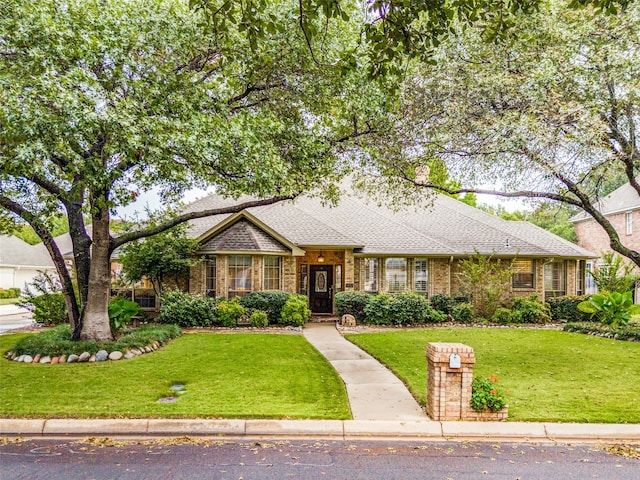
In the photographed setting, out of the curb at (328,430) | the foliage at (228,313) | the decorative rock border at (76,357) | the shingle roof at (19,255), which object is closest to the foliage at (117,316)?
the decorative rock border at (76,357)

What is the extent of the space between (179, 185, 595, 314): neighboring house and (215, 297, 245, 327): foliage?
1111 millimetres

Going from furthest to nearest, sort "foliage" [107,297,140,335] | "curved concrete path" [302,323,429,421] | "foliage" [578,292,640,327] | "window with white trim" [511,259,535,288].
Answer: "window with white trim" [511,259,535,288] → "foliage" [578,292,640,327] → "foliage" [107,297,140,335] → "curved concrete path" [302,323,429,421]

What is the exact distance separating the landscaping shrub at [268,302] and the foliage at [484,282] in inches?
278

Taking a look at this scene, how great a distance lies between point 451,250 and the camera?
17.8 meters

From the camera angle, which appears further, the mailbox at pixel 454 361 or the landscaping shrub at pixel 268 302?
the landscaping shrub at pixel 268 302

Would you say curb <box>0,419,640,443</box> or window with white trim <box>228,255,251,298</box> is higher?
window with white trim <box>228,255,251,298</box>

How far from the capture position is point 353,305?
1625 cm

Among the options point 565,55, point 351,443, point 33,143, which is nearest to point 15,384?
point 33,143

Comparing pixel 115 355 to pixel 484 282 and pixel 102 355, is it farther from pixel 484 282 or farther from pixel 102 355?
pixel 484 282

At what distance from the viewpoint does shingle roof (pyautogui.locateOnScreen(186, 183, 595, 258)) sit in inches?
701

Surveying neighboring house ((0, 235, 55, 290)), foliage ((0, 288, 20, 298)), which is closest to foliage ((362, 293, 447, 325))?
neighboring house ((0, 235, 55, 290))

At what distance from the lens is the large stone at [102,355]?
9.73m

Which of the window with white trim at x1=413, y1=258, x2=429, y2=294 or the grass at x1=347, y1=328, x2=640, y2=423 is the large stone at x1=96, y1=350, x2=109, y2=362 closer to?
the grass at x1=347, y1=328, x2=640, y2=423

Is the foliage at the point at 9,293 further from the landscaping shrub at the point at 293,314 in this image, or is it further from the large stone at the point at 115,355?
the large stone at the point at 115,355
